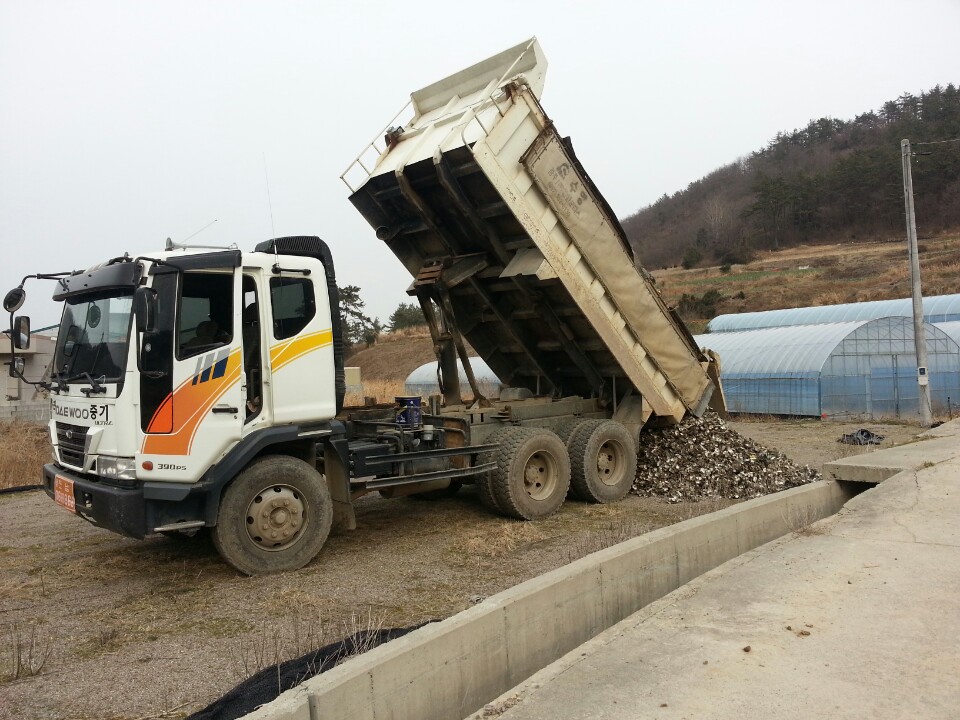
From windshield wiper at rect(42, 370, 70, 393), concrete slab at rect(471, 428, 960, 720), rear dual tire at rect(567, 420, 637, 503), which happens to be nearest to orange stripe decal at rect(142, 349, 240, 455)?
windshield wiper at rect(42, 370, 70, 393)

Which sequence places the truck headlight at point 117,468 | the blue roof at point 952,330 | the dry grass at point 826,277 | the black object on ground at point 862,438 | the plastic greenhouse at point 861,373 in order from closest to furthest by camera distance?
the truck headlight at point 117,468
the black object on ground at point 862,438
the plastic greenhouse at point 861,373
the blue roof at point 952,330
the dry grass at point 826,277

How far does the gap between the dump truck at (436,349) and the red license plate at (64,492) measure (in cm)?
4

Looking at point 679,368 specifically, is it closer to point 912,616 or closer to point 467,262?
point 467,262

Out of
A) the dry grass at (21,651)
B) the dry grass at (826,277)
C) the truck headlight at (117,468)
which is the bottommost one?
the dry grass at (21,651)

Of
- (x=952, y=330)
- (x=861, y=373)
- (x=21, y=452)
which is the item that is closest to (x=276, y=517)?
(x=21, y=452)

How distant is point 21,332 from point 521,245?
15.5ft

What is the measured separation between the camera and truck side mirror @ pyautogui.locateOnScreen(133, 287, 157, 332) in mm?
5348

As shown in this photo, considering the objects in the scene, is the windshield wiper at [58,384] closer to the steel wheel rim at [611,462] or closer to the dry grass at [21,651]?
the dry grass at [21,651]

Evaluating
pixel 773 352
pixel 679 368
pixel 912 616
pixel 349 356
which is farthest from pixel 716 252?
pixel 912 616

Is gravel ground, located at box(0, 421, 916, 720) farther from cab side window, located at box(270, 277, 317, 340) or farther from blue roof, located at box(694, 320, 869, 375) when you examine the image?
blue roof, located at box(694, 320, 869, 375)

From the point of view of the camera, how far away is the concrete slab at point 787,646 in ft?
11.2

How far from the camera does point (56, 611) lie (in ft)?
17.5

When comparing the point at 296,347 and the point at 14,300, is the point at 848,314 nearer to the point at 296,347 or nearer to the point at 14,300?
the point at 296,347

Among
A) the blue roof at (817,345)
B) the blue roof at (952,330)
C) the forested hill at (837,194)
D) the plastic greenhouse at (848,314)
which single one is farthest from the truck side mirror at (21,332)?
the forested hill at (837,194)
